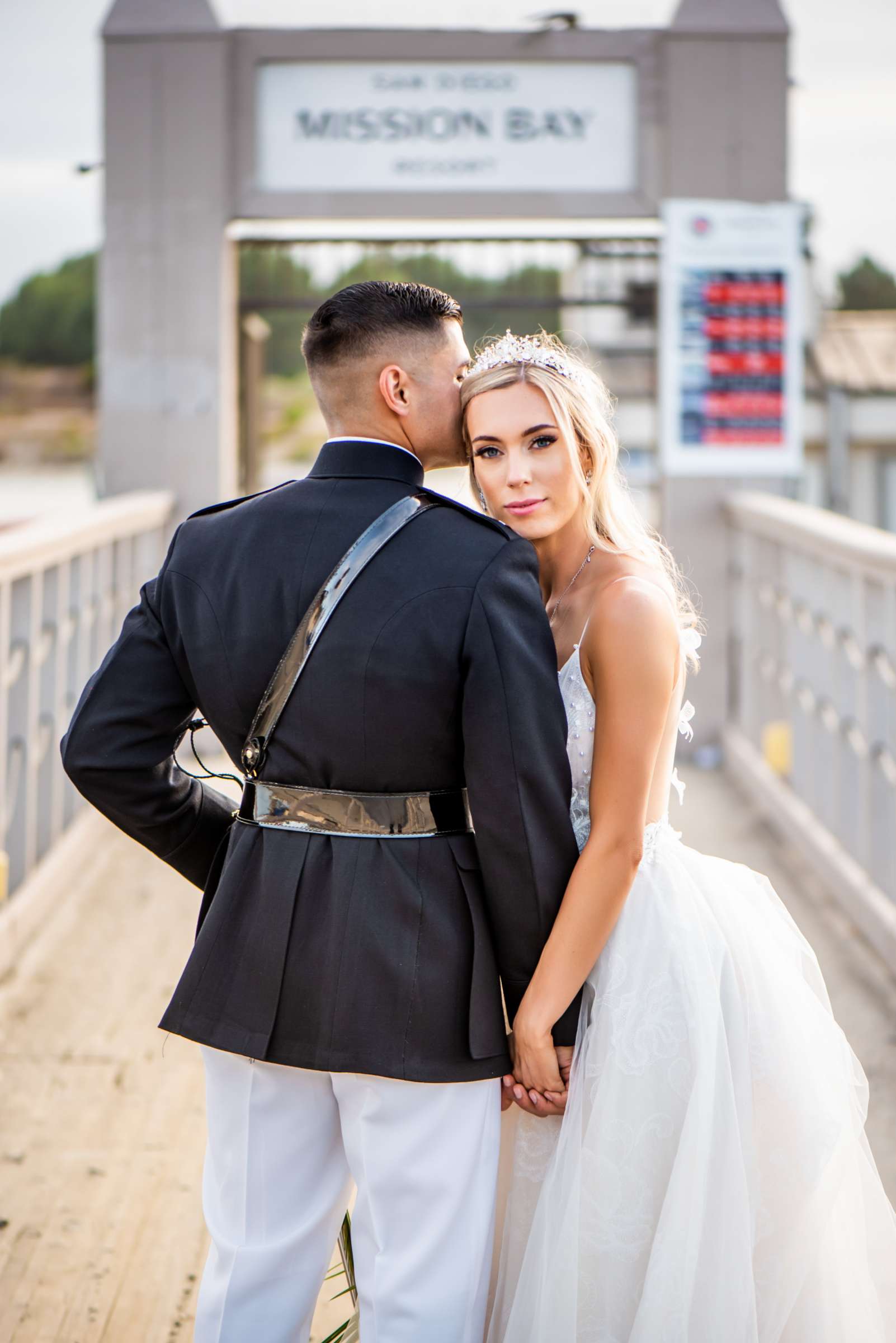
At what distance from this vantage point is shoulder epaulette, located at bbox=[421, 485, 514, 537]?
149 cm

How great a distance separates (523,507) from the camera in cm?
181

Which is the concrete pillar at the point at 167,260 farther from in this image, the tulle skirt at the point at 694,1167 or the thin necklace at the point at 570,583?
the tulle skirt at the point at 694,1167

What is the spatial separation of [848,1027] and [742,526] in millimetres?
2811

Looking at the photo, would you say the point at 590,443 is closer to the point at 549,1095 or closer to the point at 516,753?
the point at 516,753

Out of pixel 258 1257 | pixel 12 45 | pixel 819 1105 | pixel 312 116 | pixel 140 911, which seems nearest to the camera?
pixel 258 1257

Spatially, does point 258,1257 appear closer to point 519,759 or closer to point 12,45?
point 519,759

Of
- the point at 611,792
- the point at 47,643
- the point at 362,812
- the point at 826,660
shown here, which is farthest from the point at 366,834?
the point at 826,660

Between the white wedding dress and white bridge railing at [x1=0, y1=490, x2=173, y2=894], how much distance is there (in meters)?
2.39

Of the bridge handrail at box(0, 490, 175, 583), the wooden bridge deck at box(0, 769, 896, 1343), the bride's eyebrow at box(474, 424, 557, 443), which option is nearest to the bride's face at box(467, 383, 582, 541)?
the bride's eyebrow at box(474, 424, 557, 443)

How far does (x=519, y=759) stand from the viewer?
1.46 m

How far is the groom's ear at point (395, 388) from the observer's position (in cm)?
155

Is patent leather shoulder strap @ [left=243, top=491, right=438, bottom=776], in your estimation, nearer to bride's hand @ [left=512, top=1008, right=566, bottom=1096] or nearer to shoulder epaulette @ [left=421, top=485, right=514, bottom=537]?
shoulder epaulette @ [left=421, top=485, right=514, bottom=537]

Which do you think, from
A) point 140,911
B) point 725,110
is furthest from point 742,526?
point 140,911

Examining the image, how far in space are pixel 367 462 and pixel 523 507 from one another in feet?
1.11
